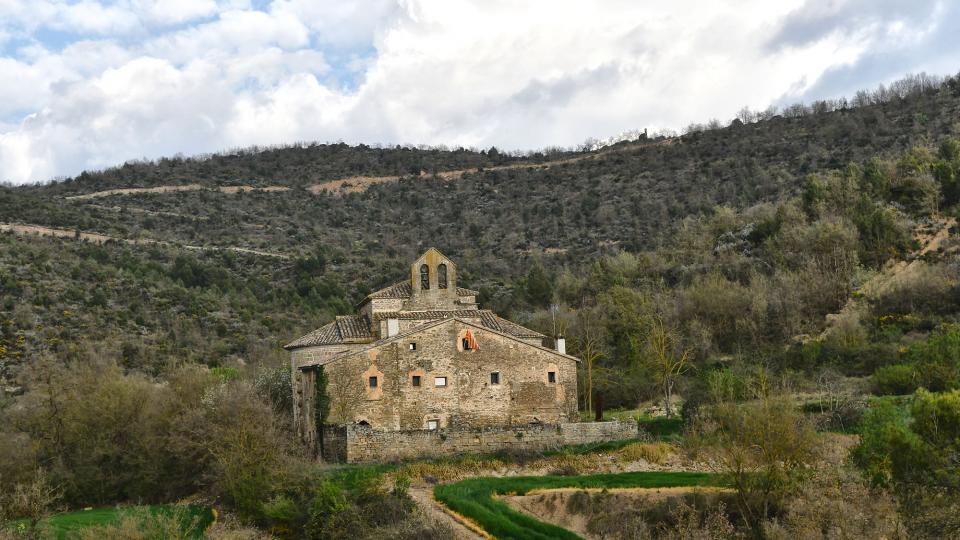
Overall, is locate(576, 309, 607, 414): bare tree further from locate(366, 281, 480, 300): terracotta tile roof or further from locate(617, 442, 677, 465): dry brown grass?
locate(617, 442, 677, 465): dry brown grass

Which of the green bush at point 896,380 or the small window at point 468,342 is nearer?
the small window at point 468,342

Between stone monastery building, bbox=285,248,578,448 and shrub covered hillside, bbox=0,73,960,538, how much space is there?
2.44 m

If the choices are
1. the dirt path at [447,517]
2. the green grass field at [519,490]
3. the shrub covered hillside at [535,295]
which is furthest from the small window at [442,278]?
the dirt path at [447,517]

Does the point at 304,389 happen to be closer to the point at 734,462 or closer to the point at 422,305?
the point at 422,305

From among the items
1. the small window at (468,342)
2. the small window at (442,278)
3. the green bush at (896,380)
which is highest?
the small window at (442,278)

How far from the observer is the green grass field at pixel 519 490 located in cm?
2612

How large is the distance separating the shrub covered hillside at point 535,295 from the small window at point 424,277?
283 inches

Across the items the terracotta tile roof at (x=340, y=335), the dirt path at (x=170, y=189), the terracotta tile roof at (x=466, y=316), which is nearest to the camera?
the terracotta tile roof at (x=340, y=335)

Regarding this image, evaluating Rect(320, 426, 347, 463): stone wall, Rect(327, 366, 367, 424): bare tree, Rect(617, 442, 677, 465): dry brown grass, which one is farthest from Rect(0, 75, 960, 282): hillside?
Rect(617, 442, 677, 465): dry brown grass

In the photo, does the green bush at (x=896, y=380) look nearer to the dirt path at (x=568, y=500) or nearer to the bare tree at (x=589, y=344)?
the bare tree at (x=589, y=344)

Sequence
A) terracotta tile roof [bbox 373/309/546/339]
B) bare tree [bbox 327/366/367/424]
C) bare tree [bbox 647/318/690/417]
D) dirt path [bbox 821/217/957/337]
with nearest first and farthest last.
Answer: bare tree [bbox 327/366/367/424], terracotta tile roof [bbox 373/309/546/339], bare tree [bbox 647/318/690/417], dirt path [bbox 821/217/957/337]

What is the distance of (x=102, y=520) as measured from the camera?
2867 centimetres

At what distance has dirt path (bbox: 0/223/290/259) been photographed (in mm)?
70562

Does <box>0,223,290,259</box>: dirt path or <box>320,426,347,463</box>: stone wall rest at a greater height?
<box>0,223,290,259</box>: dirt path
